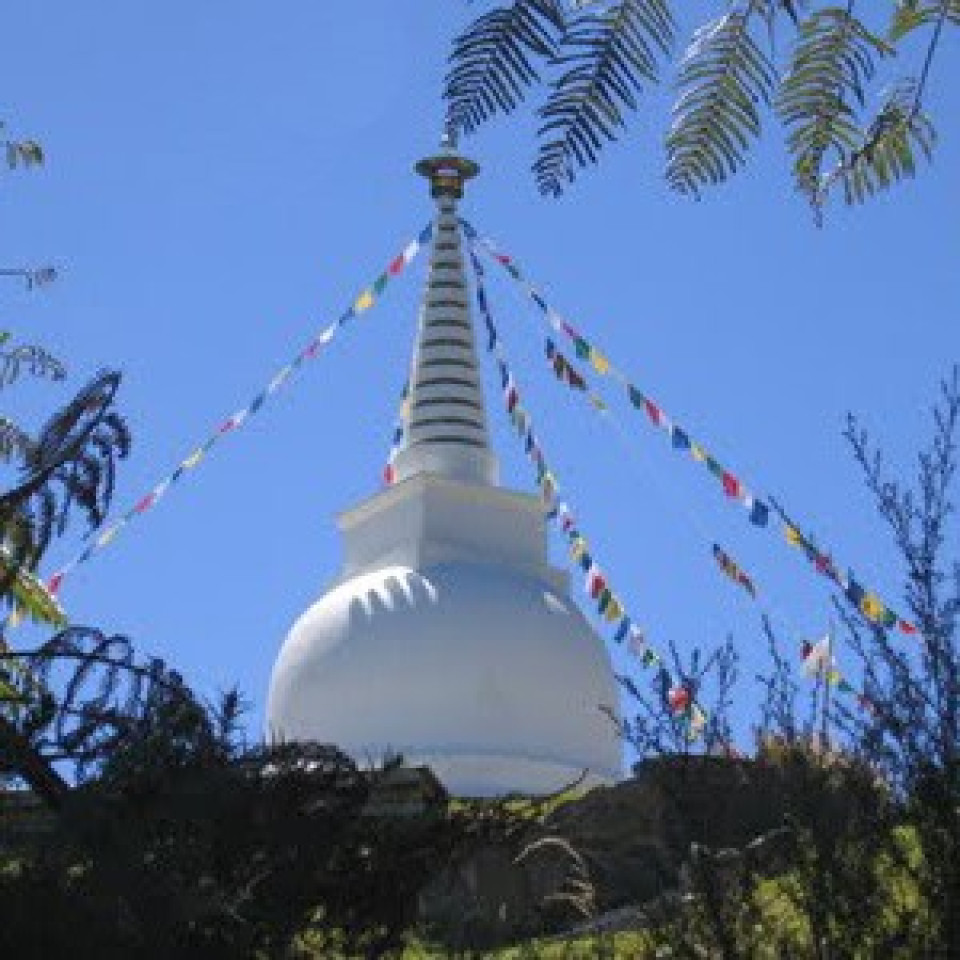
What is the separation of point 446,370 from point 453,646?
6.26m

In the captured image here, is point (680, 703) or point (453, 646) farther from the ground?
point (453, 646)

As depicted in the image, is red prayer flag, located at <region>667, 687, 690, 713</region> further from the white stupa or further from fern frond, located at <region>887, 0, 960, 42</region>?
the white stupa

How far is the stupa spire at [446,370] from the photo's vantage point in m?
30.4

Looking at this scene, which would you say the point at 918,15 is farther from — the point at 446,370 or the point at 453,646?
the point at 446,370

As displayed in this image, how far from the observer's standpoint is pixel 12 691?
785cm

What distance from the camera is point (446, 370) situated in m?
31.3

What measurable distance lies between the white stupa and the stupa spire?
1.9 inches

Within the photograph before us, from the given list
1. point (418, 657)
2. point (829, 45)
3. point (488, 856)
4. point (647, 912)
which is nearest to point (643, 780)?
point (488, 856)

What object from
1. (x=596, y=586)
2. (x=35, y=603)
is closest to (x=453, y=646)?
(x=596, y=586)

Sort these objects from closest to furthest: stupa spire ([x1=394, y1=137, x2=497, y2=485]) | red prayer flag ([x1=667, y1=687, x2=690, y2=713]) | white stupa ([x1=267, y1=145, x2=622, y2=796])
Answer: red prayer flag ([x1=667, y1=687, x2=690, y2=713]), white stupa ([x1=267, y1=145, x2=622, y2=796]), stupa spire ([x1=394, y1=137, x2=497, y2=485])

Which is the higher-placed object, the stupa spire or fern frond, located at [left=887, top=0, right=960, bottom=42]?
the stupa spire

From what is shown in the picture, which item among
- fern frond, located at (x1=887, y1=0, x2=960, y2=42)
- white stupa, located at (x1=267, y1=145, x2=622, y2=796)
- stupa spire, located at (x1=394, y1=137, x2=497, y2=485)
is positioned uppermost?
stupa spire, located at (x1=394, y1=137, x2=497, y2=485)

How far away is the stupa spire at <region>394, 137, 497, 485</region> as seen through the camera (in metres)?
30.4

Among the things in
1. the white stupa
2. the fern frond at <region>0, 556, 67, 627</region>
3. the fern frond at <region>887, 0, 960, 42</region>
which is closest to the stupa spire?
the white stupa
